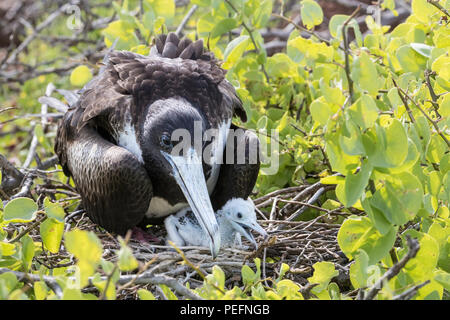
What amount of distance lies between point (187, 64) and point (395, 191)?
1.44 m

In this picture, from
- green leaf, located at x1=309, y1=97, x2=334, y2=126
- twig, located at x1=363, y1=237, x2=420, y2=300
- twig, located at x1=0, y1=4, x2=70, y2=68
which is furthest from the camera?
twig, located at x1=0, y1=4, x2=70, y2=68

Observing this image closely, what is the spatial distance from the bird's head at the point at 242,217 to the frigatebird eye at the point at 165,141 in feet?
1.43

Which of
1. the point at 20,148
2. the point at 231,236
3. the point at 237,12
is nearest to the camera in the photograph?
the point at 231,236

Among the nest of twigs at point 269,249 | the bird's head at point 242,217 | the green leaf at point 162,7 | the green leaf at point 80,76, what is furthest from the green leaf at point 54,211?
the green leaf at point 162,7

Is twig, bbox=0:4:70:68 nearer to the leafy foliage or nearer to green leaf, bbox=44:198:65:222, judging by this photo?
the leafy foliage

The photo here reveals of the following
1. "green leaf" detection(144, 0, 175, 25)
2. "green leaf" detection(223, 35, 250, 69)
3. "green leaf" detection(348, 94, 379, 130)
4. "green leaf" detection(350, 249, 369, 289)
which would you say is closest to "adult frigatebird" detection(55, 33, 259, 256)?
"green leaf" detection(223, 35, 250, 69)

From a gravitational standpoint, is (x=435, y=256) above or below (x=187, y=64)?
below

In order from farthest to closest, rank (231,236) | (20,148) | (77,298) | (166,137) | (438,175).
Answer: (20,148) → (231,236) → (166,137) → (438,175) → (77,298)

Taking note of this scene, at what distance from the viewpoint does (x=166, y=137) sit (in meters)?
3.03

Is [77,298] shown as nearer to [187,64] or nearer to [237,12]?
[187,64]

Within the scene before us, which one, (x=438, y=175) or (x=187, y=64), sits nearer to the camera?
(x=438, y=175)

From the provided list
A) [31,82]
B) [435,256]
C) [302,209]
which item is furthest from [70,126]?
[31,82]

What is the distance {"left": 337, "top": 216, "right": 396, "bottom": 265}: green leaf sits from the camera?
233cm

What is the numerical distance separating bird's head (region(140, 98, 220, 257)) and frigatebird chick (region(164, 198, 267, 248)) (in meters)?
0.22
